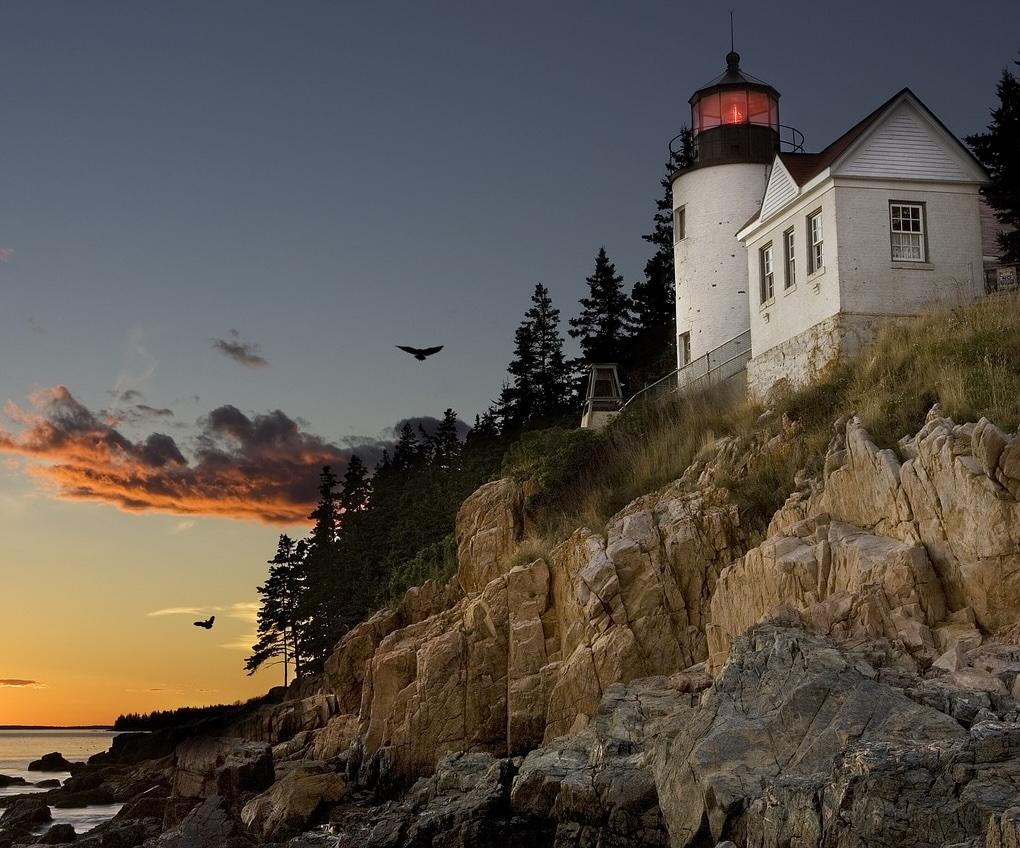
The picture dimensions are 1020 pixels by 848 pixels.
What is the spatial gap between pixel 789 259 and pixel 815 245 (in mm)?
1503

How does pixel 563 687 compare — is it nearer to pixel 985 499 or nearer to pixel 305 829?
pixel 305 829

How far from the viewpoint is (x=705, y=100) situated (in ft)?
127

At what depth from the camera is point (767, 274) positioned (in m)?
32.0

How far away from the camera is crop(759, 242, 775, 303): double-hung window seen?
103 feet

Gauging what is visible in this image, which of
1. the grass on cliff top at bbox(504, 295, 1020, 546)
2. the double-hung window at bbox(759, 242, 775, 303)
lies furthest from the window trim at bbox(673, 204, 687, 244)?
the grass on cliff top at bbox(504, 295, 1020, 546)

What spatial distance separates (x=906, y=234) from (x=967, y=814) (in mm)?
18510

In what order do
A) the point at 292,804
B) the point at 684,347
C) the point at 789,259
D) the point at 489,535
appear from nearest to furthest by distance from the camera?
the point at 292,804, the point at 789,259, the point at 489,535, the point at 684,347

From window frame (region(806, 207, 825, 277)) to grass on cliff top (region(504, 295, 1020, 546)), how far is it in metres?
2.83

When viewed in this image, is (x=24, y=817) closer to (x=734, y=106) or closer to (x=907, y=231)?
(x=907, y=231)

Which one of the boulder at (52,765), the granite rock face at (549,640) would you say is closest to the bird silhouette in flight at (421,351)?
the granite rock face at (549,640)

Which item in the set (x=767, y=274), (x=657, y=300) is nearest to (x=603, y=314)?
(x=657, y=300)

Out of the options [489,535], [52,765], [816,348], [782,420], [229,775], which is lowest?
[52,765]

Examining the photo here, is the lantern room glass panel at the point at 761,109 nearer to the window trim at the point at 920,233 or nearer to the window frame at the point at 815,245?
the window frame at the point at 815,245

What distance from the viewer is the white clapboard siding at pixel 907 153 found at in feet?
94.5
